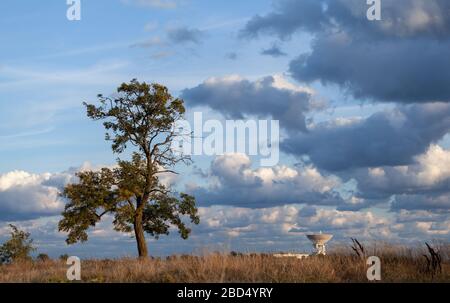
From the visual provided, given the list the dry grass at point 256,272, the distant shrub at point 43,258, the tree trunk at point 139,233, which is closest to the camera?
the dry grass at point 256,272

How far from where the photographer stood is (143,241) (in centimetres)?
4859

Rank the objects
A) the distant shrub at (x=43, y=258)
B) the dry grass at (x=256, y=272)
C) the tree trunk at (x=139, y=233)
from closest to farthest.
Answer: the dry grass at (x=256, y=272), the distant shrub at (x=43, y=258), the tree trunk at (x=139, y=233)

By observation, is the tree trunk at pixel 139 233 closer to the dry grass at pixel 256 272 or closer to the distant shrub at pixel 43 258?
the distant shrub at pixel 43 258

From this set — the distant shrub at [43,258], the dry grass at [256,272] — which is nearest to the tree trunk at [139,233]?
the distant shrub at [43,258]

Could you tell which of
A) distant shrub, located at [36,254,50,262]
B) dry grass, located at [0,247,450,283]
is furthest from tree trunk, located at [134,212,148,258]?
dry grass, located at [0,247,450,283]

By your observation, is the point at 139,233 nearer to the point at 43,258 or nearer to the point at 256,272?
the point at 43,258

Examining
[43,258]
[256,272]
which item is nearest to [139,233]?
[43,258]

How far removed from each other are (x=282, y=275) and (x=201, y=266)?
3.21 metres

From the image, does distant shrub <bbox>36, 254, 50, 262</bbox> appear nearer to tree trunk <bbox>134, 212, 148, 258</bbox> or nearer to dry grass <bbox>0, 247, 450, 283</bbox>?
tree trunk <bbox>134, 212, 148, 258</bbox>

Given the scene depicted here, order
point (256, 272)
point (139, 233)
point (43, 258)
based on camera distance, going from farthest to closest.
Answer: point (43, 258) → point (139, 233) → point (256, 272)

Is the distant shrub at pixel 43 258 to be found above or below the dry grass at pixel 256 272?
below

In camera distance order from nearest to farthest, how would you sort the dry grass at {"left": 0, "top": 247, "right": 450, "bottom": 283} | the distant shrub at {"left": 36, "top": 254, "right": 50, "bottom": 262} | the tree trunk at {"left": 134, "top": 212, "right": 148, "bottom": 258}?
the dry grass at {"left": 0, "top": 247, "right": 450, "bottom": 283}
the distant shrub at {"left": 36, "top": 254, "right": 50, "bottom": 262}
the tree trunk at {"left": 134, "top": 212, "right": 148, "bottom": 258}
